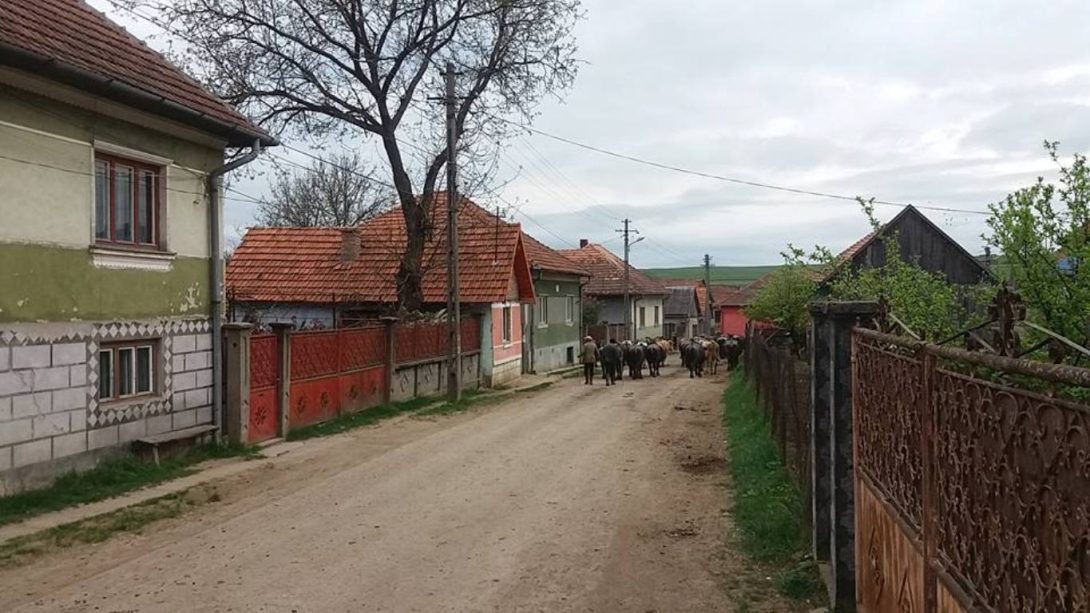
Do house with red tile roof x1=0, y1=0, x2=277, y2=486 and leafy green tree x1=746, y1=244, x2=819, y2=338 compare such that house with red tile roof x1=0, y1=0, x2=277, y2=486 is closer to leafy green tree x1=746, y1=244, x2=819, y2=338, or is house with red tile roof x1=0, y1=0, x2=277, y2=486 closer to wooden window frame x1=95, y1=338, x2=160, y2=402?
wooden window frame x1=95, y1=338, x2=160, y2=402

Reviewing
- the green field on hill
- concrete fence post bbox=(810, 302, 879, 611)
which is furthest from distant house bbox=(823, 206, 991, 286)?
the green field on hill

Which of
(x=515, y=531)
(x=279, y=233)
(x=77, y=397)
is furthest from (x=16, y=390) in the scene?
(x=279, y=233)

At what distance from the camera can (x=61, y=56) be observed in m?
11.0

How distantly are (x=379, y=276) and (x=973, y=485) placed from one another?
1127 inches

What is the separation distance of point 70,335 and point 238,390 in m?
3.59

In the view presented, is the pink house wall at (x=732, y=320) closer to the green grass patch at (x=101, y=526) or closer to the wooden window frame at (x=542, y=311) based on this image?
the wooden window frame at (x=542, y=311)

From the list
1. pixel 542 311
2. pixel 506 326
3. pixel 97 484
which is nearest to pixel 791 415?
pixel 97 484

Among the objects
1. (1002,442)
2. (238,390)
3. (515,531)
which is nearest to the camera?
(1002,442)

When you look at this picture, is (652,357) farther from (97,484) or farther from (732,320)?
(732,320)

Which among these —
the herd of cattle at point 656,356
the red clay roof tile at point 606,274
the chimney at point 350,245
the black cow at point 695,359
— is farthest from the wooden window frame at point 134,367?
the red clay roof tile at point 606,274

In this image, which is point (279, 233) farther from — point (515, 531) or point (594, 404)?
point (515, 531)

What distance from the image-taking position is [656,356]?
118 ft

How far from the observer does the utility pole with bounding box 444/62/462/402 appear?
23.8 metres

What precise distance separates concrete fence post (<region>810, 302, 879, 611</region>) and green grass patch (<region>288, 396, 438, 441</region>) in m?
11.3
